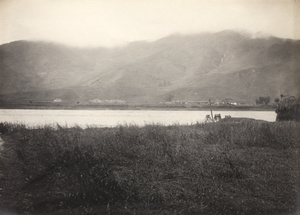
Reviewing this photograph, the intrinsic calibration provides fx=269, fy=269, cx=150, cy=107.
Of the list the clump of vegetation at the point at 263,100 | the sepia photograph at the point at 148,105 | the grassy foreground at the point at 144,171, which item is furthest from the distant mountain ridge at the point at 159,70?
the grassy foreground at the point at 144,171

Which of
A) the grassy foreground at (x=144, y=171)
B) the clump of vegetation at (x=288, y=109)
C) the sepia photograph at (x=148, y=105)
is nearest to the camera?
the grassy foreground at (x=144, y=171)

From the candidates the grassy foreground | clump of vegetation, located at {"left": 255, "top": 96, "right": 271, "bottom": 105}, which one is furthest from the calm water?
clump of vegetation, located at {"left": 255, "top": 96, "right": 271, "bottom": 105}

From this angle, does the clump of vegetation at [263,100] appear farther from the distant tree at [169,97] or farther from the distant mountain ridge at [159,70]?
the distant tree at [169,97]

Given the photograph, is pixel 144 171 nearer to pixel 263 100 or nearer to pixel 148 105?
pixel 148 105

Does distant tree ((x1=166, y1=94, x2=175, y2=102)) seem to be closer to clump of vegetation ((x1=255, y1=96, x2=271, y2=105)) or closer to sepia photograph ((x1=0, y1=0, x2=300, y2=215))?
sepia photograph ((x1=0, y1=0, x2=300, y2=215))

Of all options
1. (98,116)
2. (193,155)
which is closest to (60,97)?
(98,116)

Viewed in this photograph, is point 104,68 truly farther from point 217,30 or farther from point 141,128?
point 217,30
